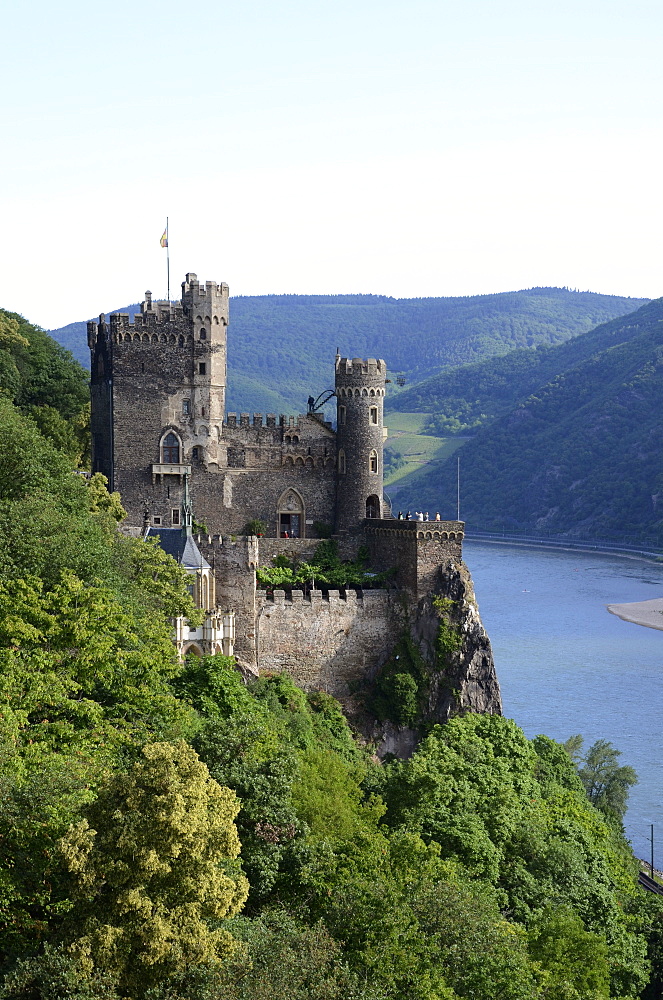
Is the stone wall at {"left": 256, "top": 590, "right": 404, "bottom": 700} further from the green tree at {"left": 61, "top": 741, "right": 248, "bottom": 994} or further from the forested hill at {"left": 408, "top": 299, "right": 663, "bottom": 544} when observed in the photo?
the forested hill at {"left": 408, "top": 299, "right": 663, "bottom": 544}

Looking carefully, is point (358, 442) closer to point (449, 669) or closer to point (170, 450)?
point (170, 450)

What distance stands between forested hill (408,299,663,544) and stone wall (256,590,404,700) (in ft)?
324

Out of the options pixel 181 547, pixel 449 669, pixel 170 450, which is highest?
pixel 170 450

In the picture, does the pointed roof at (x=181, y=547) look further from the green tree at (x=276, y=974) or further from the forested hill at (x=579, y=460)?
the forested hill at (x=579, y=460)

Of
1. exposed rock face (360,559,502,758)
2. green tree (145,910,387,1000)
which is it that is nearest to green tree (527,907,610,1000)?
green tree (145,910,387,1000)

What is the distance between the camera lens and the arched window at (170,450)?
57.1 meters

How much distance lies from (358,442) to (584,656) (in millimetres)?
38863

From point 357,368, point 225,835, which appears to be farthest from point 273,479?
point 225,835

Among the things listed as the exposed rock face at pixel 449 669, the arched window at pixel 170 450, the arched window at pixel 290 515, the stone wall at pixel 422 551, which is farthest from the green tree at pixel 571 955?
the arched window at pixel 170 450

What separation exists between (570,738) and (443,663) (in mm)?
16897

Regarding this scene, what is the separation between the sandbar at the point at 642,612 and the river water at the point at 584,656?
94cm

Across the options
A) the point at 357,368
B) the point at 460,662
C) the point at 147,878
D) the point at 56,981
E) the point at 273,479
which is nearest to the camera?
the point at 56,981

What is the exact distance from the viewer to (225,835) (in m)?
22.1

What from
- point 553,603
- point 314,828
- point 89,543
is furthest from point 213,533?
point 553,603
